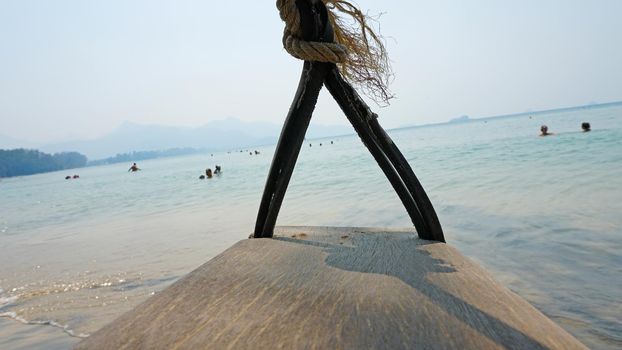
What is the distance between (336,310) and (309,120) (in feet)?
2.94

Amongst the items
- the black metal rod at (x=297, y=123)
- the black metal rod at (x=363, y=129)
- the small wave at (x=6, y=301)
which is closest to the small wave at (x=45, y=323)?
the small wave at (x=6, y=301)

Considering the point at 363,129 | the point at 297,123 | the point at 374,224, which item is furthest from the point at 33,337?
the point at 374,224

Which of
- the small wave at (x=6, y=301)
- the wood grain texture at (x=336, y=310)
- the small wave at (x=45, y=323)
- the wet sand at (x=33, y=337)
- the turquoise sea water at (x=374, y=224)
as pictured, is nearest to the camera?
the wood grain texture at (x=336, y=310)

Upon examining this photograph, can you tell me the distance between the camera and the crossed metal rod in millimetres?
1556

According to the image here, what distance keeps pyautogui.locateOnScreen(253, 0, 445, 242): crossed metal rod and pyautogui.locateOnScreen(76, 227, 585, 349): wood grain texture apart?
0.33 m

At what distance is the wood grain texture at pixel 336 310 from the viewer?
0.71 m

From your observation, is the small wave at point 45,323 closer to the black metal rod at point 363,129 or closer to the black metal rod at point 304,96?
the black metal rod at point 304,96

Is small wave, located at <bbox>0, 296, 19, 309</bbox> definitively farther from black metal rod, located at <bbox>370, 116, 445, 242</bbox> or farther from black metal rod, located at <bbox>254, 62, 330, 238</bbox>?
black metal rod, located at <bbox>370, 116, 445, 242</bbox>

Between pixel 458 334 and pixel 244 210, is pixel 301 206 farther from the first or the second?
pixel 458 334

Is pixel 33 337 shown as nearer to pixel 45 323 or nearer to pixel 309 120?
pixel 45 323

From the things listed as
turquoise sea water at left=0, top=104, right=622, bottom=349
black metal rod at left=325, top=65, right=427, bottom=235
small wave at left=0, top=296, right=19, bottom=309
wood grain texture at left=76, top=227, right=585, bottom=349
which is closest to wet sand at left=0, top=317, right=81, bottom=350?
turquoise sea water at left=0, top=104, right=622, bottom=349

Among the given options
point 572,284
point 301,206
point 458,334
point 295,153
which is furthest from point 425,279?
point 301,206

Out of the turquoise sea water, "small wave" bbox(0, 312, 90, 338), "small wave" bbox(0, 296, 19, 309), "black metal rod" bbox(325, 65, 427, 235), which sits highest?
"black metal rod" bbox(325, 65, 427, 235)

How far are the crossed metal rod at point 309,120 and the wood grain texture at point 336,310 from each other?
328 millimetres
